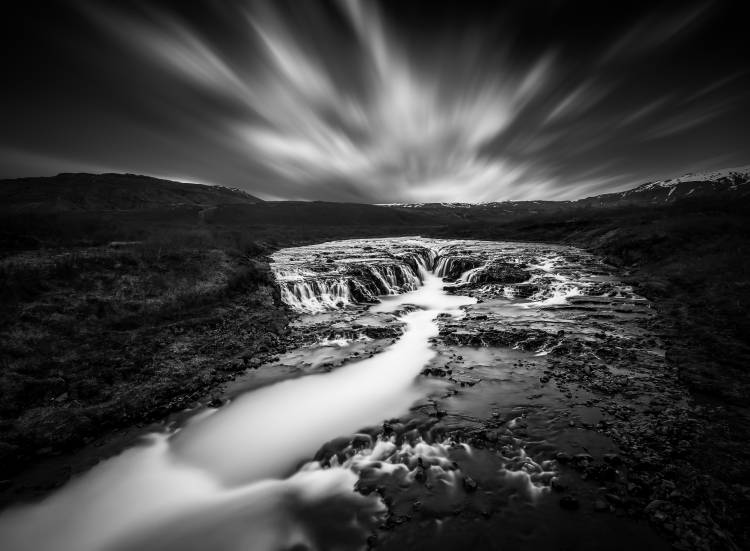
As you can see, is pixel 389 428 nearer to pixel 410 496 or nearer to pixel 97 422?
pixel 410 496

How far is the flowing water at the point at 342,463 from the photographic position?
5.58 m

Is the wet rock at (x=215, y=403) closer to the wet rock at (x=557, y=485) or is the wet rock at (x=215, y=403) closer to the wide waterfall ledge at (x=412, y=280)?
the wet rock at (x=557, y=485)

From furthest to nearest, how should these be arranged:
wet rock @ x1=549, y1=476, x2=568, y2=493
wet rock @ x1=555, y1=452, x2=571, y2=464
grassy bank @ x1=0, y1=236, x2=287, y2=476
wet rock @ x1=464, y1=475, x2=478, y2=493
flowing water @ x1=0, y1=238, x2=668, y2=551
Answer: grassy bank @ x1=0, y1=236, x2=287, y2=476, wet rock @ x1=555, y1=452, x2=571, y2=464, wet rock @ x1=464, y1=475, x2=478, y2=493, wet rock @ x1=549, y1=476, x2=568, y2=493, flowing water @ x1=0, y1=238, x2=668, y2=551

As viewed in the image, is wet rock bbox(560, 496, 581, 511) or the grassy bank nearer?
wet rock bbox(560, 496, 581, 511)

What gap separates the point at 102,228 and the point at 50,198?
641 ft

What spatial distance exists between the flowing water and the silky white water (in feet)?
0.09

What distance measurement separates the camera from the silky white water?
562 centimetres

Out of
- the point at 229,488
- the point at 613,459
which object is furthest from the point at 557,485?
the point at 229,488

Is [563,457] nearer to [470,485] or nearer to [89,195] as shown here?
[470,485]

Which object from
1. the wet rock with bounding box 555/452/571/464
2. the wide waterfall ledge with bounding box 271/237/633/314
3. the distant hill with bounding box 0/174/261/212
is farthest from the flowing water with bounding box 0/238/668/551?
the distant hill with bounding box 0/174/261/212

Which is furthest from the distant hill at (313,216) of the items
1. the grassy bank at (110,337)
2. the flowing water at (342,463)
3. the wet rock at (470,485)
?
the wet rock at (470,485)

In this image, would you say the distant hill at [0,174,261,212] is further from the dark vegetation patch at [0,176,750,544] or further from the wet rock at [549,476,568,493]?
the wet rock at [549,476,568,493]

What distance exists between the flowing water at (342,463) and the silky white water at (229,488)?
0.03 m

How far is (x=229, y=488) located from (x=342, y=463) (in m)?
2.56
